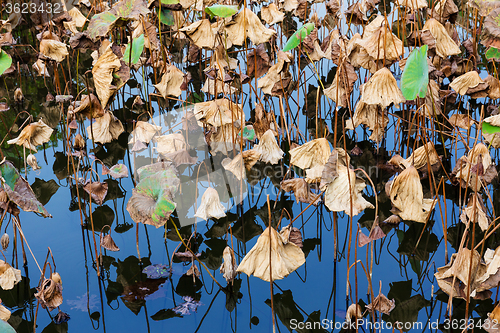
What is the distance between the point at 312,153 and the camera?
1299 mm

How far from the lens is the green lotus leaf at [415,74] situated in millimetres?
1080

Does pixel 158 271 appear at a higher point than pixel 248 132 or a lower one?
lower

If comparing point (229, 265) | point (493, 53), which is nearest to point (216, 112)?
point (229, 265)

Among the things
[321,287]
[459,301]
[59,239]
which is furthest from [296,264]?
[59,239]

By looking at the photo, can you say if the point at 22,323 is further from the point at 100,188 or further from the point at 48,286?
the point at 100,188

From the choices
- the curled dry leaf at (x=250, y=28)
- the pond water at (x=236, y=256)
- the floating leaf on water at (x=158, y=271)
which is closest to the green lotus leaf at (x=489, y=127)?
the pond water at (x=236, y=256)

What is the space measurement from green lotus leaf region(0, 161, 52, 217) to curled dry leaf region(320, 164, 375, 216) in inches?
28.0

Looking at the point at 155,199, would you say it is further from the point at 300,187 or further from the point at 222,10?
the point at 222,10

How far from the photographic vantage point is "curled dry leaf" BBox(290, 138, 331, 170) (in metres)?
1.28

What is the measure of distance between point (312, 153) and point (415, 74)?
1.17 ft

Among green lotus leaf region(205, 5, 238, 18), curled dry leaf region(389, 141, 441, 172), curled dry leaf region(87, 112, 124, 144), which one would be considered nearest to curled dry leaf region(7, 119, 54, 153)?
curled dry leaf region(87, 112, 124, 144)

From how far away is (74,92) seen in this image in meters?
2.62

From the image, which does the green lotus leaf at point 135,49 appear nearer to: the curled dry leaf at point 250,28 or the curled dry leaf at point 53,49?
the curled dry leaf at point 250,28

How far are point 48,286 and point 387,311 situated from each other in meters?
0.88
